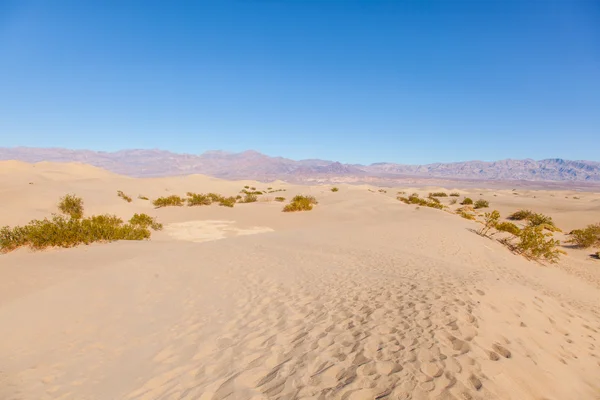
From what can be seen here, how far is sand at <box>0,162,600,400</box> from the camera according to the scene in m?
3.12

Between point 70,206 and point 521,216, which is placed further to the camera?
point 521,216

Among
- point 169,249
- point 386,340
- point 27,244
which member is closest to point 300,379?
point 386,340

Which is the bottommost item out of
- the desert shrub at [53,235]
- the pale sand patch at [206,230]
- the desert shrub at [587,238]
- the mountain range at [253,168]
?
the pale sand patch at [206,230]

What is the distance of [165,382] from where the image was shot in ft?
11.2

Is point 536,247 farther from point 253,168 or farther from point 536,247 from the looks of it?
point 253,168

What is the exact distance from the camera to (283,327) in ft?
15.0

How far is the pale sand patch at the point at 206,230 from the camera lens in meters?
13.6

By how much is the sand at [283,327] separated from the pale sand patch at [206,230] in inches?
156

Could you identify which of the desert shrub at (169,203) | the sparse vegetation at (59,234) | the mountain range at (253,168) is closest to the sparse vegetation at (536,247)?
the sparse vegetation at (59,234)

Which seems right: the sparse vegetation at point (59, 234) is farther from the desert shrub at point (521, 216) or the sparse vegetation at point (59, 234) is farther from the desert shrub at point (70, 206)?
the desert shrub at point (521, 216)

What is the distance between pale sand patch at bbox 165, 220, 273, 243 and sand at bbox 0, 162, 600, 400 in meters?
3.96

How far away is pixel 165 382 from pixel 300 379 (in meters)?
1.63

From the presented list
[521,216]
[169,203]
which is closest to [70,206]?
[169,203]

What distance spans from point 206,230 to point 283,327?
37.7 feet
